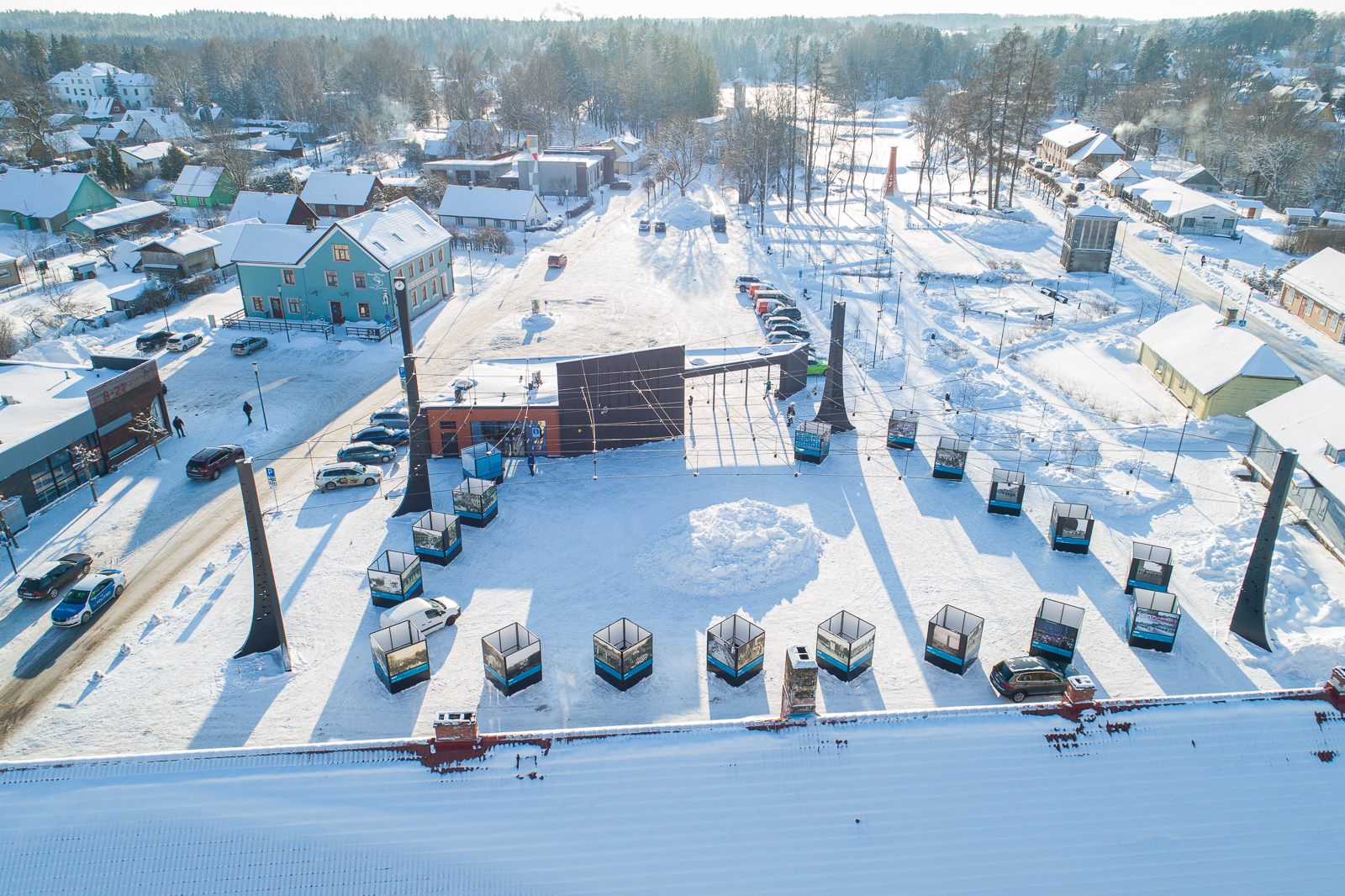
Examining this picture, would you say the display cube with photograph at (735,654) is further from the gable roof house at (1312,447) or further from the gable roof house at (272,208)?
the gable roof house at (272,208)

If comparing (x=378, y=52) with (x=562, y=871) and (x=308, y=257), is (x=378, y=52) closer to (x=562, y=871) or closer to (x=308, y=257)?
(x=308, y=257)

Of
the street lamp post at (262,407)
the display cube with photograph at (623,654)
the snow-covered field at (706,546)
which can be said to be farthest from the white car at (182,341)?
the display cube with photograph at (623,654)

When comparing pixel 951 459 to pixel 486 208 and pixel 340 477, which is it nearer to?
pixel 340 477

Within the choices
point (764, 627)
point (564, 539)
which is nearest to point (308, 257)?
point (564, 539)

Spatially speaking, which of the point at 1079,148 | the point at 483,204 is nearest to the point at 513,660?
the point at 483,204

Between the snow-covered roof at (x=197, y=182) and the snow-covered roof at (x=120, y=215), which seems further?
the snow-covered roof at (x=197, y=182)

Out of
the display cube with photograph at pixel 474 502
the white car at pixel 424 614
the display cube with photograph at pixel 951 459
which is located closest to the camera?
the white car at pixel 424 614
